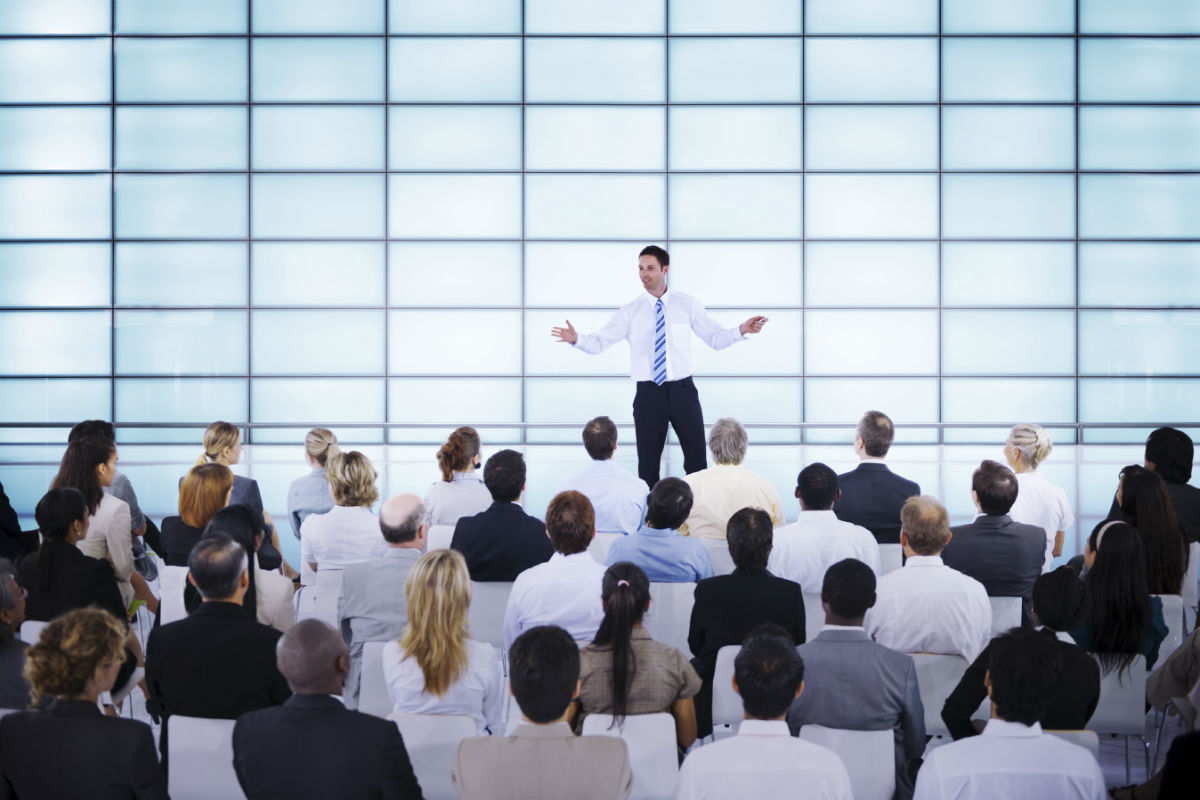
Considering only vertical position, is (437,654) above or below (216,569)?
below

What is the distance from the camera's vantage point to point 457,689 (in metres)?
3.22

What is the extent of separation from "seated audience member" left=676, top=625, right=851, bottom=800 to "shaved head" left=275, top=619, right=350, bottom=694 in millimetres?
865

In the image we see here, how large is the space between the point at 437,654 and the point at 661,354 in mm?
4855

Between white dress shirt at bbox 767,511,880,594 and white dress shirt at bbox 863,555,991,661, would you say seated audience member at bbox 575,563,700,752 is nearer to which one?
white dress shirt at bbox 863,555,991,661

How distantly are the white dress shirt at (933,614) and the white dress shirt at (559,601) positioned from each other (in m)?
0.97

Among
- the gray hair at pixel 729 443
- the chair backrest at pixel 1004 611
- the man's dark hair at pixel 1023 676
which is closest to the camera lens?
the man's dark hair at pixel 1023 676

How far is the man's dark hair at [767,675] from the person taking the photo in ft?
8.71

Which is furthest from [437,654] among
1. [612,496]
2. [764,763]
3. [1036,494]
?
[1036,494]

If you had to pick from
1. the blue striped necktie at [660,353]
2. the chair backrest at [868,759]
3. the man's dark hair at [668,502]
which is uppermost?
the blue striped necktie at [660,353]

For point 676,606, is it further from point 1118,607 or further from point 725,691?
point 1118,607

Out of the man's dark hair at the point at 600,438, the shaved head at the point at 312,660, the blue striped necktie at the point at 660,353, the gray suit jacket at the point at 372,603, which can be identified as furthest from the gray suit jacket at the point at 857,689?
the blue striped necktie at the point at 660,353

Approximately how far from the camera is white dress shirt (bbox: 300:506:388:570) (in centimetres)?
489

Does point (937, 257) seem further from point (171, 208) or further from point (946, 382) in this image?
point (171, 208)

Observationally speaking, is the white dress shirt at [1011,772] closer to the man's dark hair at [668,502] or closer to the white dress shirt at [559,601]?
the white dress shirt at [559,601]
